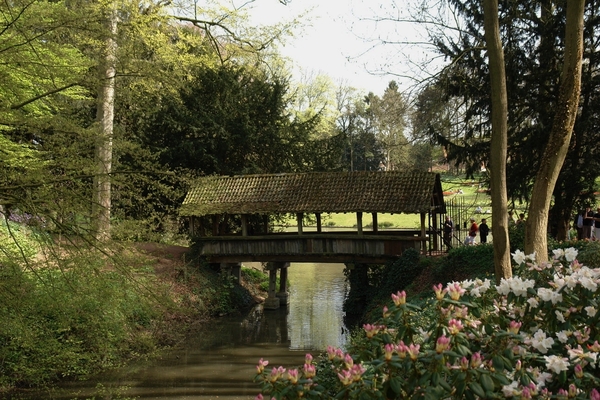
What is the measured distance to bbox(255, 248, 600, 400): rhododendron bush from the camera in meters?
3.10

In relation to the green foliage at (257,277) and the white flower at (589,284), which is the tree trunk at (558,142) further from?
the green foliage at (257,277)

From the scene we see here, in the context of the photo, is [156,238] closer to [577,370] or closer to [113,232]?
[113,232]

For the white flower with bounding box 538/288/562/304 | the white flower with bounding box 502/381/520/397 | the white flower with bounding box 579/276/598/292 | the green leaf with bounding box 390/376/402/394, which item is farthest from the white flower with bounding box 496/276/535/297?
the green leaf with bounding box 390/376/402/394

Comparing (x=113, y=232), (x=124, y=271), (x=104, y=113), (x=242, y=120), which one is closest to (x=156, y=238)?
(x=113, y=232)

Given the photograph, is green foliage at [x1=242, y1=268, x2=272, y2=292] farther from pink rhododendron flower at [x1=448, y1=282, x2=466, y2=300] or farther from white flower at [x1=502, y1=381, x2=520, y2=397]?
white flower at [x1=502, y1=381, x2=520, y2=397]

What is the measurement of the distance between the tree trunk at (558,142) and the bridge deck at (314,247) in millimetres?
8739

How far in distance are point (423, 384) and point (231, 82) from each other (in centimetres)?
2342

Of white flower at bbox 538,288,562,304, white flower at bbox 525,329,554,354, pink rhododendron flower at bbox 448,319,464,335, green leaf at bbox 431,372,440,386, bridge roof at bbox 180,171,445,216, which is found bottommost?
green leaf at bbox 431,372,440,386

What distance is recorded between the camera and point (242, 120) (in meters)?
24.9

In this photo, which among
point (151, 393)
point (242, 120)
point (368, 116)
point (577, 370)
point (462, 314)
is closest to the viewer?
point (577, 370)

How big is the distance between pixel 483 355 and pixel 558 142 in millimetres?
6366

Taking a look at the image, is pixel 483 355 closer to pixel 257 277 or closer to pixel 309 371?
pixel 309 371

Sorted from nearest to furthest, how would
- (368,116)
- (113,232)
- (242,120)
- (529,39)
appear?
(113,232), (529,39), (242,120), (368,116)

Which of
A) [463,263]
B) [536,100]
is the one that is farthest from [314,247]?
[536,100]
